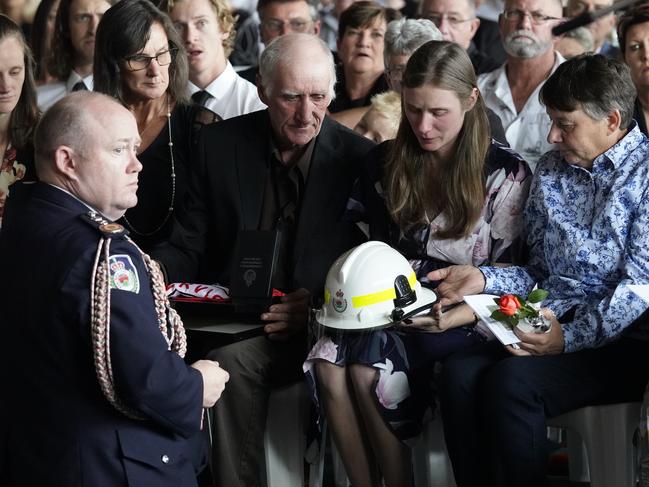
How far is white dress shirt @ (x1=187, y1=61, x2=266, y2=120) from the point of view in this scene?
484 centimetres

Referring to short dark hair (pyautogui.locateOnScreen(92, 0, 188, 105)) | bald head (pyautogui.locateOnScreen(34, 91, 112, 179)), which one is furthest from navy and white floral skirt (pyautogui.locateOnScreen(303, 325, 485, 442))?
short dark hair (pyautogui.locateOnScreen(92, 0, 188, 105))

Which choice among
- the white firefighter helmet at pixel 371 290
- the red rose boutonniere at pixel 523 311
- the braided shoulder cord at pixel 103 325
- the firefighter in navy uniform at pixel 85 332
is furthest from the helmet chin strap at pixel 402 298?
the braided shoulder cord at pixel 103 325

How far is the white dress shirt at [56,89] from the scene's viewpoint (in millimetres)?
5406

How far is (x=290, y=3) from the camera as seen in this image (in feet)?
19.4

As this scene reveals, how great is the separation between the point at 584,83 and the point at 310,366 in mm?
1214

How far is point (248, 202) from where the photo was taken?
3854mm

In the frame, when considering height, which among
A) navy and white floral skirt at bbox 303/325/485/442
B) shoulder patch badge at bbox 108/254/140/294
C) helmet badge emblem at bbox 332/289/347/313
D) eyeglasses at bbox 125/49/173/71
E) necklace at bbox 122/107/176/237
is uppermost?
eyeglasses at bbox 125/49/173/71

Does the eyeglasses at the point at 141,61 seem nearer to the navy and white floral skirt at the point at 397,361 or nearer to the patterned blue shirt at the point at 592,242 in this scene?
the navy and white floral skirt at the point at 397,361

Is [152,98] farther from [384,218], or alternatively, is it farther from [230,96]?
[384,218]

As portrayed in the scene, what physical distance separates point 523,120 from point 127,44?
1897mm

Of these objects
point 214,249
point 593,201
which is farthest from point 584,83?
point 214,249

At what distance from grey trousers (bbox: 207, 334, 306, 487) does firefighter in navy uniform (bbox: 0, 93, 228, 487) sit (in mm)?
982

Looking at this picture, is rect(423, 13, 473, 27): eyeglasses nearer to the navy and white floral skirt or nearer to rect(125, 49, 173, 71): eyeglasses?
rect(125, 49, 173, 71): eyeglasses

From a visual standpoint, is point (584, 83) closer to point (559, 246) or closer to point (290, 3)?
point (559, 246)
